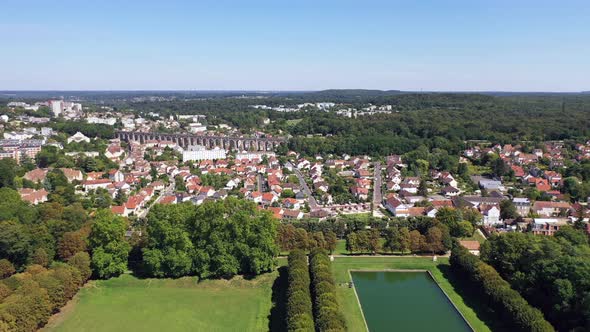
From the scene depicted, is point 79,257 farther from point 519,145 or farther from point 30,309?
point 519,145

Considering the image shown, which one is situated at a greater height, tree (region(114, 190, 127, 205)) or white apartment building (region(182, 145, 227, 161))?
white apartment building (region(182, 145, 227, 161))

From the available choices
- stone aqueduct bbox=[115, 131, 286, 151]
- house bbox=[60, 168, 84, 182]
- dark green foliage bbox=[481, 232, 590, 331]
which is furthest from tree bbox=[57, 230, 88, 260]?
stone aqueduct bbox=[115, 131, 286, 151]

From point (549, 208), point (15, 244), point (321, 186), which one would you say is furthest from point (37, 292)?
point (549, 208)

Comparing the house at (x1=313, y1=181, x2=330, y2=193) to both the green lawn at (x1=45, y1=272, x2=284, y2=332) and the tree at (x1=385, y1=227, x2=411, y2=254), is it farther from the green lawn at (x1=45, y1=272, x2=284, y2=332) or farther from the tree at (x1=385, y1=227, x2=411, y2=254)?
the green lawn at (x1=45, y1=272, x2=284, y2=332)

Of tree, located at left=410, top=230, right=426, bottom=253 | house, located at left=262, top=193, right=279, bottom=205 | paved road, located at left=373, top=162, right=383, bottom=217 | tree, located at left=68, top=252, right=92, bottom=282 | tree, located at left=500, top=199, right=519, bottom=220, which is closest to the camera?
tree, located at left=68, top=252, right=92, bottom=282

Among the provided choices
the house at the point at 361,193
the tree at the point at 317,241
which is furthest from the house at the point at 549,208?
the tree at the point at 317,241

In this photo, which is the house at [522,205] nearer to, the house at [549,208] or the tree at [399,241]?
the house at [549,208]

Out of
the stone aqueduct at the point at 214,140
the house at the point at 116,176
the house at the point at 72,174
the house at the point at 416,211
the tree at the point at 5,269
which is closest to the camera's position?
the tree at the point at 5,269

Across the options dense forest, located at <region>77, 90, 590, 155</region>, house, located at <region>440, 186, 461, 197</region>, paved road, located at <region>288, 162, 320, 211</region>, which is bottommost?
paved road, located at <region>288, 162, 320, 211</region>

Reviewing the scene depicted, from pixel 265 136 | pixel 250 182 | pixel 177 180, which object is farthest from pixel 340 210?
pixel 265 136
